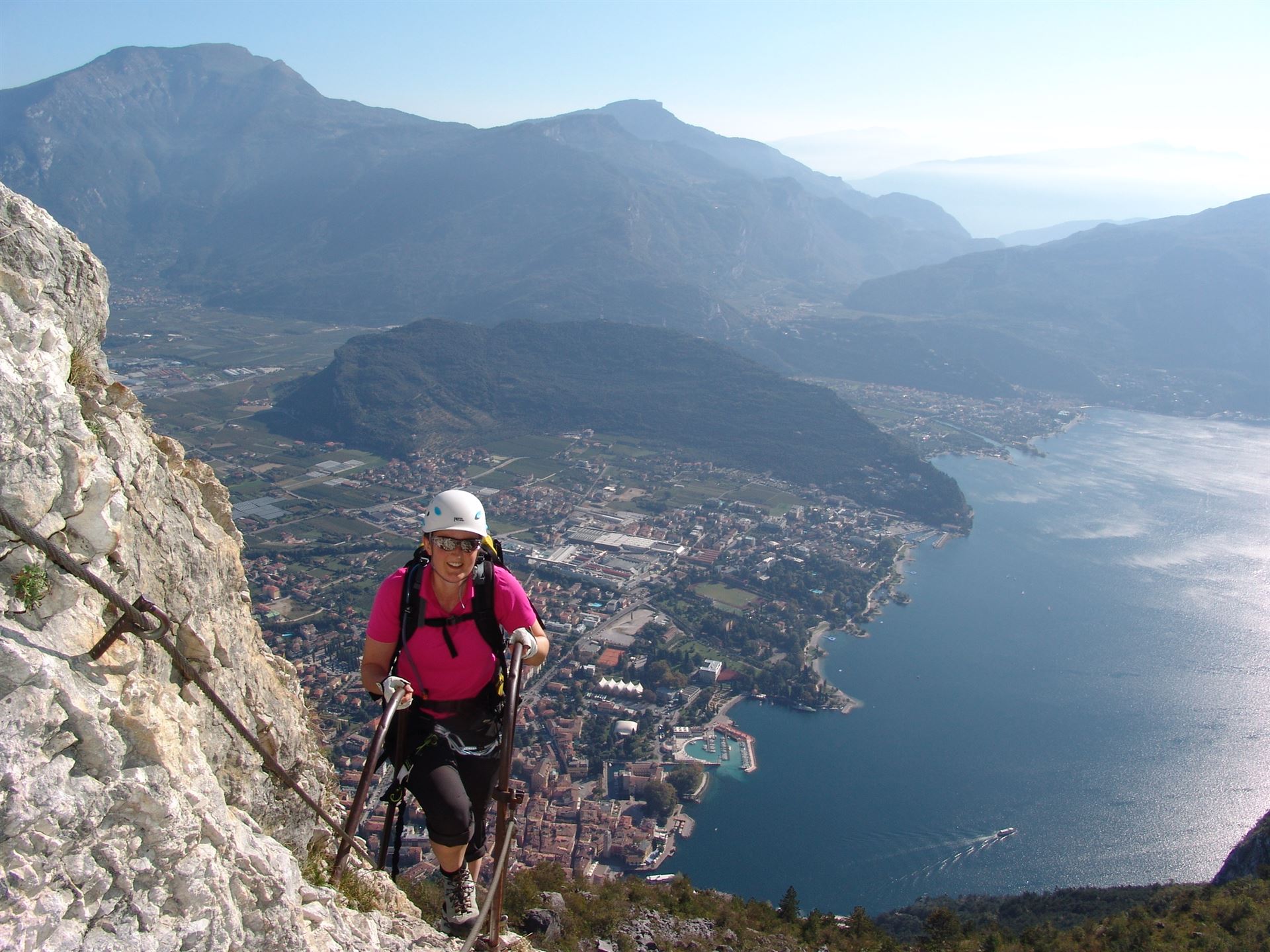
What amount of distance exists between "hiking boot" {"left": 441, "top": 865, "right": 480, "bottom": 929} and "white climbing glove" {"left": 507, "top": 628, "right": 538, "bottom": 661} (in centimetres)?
114

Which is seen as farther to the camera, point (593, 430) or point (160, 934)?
point (593, 430)

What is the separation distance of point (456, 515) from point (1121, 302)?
128 m

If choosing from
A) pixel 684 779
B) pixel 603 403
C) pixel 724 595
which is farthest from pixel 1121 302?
pixel 684 779

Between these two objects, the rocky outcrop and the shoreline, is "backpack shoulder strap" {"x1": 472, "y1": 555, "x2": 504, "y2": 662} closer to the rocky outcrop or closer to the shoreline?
the rocky outcrop

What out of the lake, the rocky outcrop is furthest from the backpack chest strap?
the lake

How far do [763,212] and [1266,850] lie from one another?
14725 cm

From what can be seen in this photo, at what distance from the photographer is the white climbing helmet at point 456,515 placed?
3.22m

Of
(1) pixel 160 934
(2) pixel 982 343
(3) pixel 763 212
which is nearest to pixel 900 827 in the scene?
(1) pixel 160 934

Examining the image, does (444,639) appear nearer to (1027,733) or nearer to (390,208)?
(1027,733)

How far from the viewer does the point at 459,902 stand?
367cm

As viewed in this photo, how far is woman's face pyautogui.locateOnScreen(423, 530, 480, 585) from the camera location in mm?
3244

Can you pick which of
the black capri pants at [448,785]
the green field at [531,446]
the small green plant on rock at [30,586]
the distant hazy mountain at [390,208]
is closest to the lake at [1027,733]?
the black capri pants at [448,785]

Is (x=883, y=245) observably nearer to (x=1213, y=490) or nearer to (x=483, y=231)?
(x=483, y=231)

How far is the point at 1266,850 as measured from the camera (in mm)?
15086
